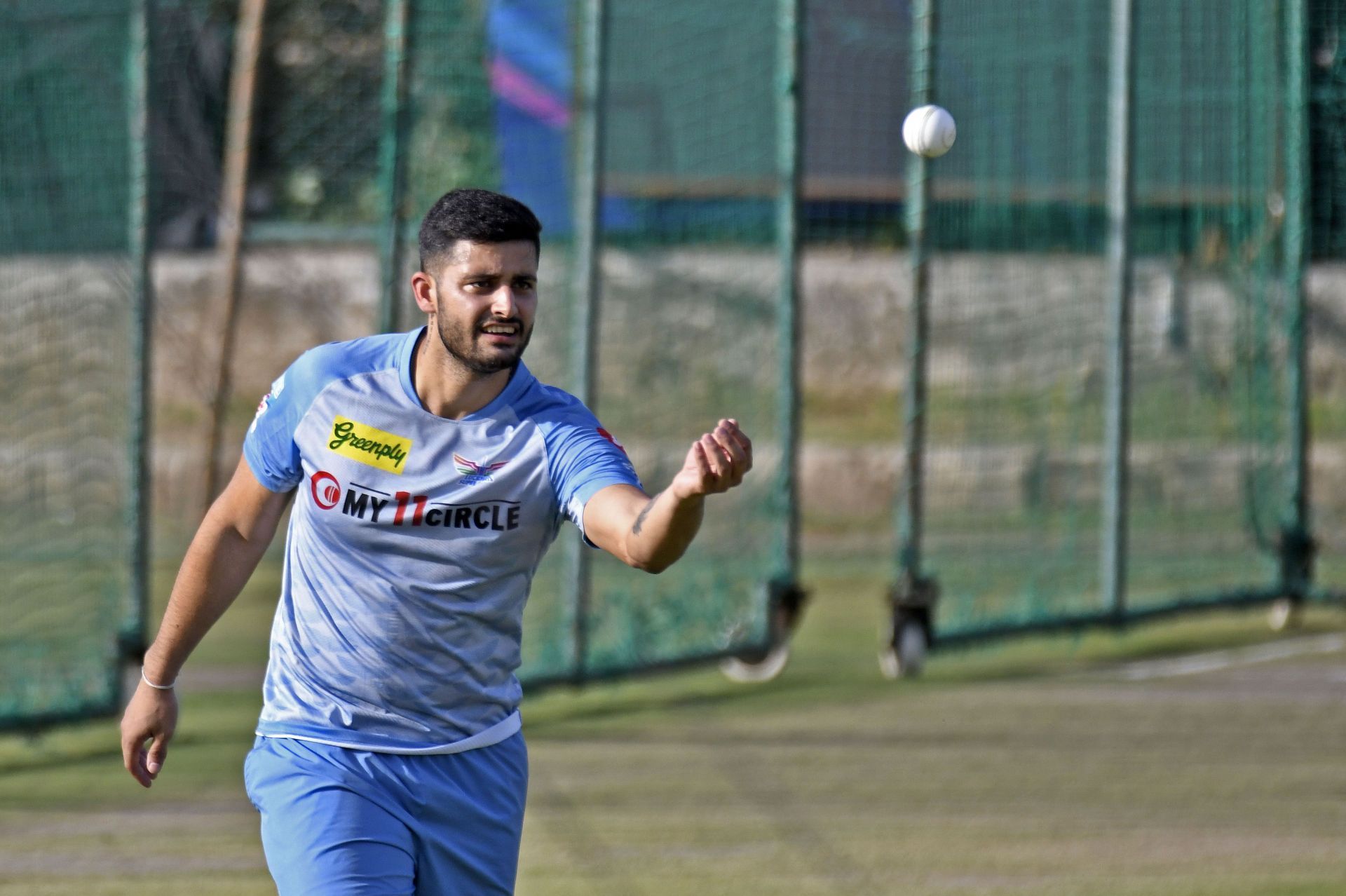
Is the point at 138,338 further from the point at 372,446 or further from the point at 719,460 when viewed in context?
the point at 719,460

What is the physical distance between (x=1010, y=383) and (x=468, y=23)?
3977mm

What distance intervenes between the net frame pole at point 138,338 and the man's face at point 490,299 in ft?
15.4

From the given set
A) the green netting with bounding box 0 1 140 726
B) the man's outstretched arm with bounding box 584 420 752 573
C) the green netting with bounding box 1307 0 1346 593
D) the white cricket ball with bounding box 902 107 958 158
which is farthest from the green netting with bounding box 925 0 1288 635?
the man's outstretched arm with bounding box 584 420 752 573

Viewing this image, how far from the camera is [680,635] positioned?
10.1 meters

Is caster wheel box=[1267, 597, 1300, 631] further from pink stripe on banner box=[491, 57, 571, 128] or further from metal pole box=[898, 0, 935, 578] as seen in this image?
pink stripe on banner box=[491, 57, 571, 128]

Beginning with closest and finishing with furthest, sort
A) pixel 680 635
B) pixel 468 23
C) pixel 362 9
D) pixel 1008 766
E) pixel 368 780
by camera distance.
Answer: pixel 368 780 < pixel 1008 766 < pixel 468 23 < pixel 680 635 < pixel 362 9

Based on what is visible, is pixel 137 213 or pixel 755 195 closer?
pixel 137 213

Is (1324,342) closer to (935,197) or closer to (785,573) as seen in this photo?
(935,197)

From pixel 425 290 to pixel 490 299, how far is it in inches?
9.3

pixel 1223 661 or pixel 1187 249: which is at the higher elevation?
pixel 1187 249

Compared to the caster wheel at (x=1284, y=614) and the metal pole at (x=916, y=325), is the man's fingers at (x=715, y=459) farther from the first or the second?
the caster wheel at (x=1284, y=614)

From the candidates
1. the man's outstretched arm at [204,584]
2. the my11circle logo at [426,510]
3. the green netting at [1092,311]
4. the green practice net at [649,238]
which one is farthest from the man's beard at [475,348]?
the green netting at [1092,311]

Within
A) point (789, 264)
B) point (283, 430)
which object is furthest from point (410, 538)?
point (789, 264)

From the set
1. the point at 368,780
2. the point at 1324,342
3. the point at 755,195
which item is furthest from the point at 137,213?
the point at 1324,342
